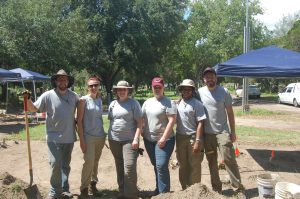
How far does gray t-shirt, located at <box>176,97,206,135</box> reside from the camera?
574cm

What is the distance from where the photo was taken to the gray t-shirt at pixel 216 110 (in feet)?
19.3

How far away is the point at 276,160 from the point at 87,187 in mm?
4584

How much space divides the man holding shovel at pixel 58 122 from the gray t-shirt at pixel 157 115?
107 cm

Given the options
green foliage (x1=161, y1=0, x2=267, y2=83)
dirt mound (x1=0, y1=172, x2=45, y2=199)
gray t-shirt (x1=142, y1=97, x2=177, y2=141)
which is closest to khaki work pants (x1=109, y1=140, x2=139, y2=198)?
gray t-shirt (x1=142, y1=97, x2=177, y2=141)

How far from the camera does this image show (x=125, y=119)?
18.9ft

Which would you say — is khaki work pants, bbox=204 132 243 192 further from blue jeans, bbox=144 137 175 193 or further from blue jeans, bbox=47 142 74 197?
blue jeans, bbox=47 142 74 197

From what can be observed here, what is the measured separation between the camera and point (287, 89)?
2948cm

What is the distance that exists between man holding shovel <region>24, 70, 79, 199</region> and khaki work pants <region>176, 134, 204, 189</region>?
1547mm

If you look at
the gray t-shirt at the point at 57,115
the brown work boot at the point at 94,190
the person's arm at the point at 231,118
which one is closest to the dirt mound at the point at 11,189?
the gray t-shirt at the point at 57,115

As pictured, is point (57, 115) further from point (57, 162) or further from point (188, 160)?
point (188, 160)

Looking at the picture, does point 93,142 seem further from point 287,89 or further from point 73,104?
point 287,89

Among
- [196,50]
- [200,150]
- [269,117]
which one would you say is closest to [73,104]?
[200,150]

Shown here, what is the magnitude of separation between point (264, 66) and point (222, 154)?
346 cm

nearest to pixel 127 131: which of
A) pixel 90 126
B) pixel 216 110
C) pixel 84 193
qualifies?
pixel 90 126
